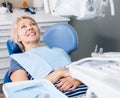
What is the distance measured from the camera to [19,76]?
1.39 metres

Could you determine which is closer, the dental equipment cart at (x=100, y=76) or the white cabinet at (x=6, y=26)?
the dental equipment cart at (x=100, y=76)

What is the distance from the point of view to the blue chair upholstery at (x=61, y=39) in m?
1.71

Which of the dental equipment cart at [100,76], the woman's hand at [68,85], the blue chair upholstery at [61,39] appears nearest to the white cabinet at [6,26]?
the blue chair upholstery at [61,39]

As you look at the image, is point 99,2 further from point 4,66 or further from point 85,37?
point 4,66

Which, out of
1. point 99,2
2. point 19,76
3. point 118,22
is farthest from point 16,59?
point 118,22

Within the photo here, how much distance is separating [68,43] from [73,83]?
55 centimetres

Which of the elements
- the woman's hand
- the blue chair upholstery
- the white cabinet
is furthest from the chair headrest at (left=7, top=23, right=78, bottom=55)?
the woman's hand

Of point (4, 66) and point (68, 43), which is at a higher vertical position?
point (68, 43)

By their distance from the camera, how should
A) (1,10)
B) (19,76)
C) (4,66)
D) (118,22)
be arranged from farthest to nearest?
(1,10), (4,66), (118,22), (19,76)

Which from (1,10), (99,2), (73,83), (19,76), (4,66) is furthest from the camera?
(1,10)

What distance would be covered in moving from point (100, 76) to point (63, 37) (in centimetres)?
100

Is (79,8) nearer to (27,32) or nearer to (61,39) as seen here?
(27,32)

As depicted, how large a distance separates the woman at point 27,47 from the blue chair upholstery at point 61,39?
2.2 inches

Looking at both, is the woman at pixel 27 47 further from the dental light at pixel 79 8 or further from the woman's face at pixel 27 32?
the dental light at pixel 79 8
